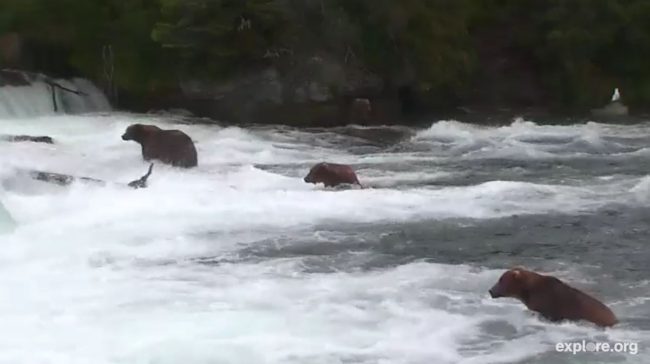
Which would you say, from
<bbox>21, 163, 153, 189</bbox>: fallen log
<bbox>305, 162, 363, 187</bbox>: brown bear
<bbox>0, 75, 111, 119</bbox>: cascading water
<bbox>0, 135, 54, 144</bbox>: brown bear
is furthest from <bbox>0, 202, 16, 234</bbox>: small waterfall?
<bbox>0, 75, 111, 119</bbox>: cascading water

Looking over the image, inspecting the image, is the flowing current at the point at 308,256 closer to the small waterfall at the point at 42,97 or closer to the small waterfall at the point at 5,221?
the small waterfall at the point at 5,221

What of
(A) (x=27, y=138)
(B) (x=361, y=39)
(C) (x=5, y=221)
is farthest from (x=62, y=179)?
(B) (x=361, y=39)

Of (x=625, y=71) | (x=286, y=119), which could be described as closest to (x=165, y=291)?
(x=286, y=119)

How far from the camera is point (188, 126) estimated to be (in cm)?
1988

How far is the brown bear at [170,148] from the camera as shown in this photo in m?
14.7

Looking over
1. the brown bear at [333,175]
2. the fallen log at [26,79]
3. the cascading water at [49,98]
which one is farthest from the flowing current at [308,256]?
the fallen log at [26,79]

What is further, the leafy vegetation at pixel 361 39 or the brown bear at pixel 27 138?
the leafy vegetation at pixel 361 39

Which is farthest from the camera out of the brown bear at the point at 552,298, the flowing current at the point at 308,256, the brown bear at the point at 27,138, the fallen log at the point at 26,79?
the fallen log at the point at 26,79

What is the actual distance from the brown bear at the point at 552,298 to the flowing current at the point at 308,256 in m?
0.09

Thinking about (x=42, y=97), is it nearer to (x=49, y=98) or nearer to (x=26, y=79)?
(x=49, y=98)

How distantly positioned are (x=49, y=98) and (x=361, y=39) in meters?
6.59

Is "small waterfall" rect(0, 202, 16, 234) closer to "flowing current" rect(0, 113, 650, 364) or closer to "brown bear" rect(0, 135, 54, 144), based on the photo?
"flowing current" rect(0, 113, 650, 364)

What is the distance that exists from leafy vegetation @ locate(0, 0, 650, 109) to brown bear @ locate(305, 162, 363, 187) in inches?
326

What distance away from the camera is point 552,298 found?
24.7 feet
